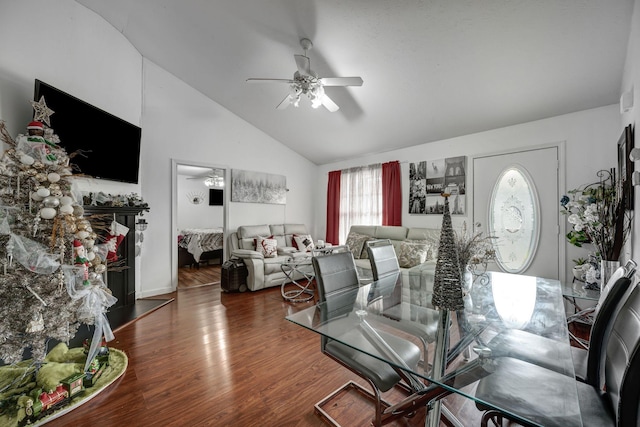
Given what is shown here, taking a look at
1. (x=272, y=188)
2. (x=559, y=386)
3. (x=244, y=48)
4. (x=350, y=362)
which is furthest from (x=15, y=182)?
(x=272, y=188)

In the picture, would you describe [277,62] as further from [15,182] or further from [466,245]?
[466,245]

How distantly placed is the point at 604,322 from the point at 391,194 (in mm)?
3467

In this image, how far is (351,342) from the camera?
3.84ft

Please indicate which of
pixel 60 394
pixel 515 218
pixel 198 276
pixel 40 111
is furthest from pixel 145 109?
pixel 515 218

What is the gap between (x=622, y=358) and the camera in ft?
2.95

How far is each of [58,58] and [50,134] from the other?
1.31 metres

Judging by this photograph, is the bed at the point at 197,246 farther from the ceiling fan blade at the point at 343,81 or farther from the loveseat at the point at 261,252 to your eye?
the ceiling fan blade at the point at 343,81

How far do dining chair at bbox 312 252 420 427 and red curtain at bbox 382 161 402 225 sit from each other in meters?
2.80

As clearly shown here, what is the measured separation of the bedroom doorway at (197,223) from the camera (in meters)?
4.16

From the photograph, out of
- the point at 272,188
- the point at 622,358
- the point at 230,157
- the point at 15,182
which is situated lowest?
the point at 622,358

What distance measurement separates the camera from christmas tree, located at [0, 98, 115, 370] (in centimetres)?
154

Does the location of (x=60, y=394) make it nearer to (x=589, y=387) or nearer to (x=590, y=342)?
(x=589, y=387)

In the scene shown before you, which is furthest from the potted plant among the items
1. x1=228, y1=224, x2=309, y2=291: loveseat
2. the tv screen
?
→ the tv screen

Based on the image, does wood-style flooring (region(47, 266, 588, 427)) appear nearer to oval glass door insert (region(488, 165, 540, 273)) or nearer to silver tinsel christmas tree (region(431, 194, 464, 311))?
silver tinsel christmas tree (region(431, 194, 464, 311))
